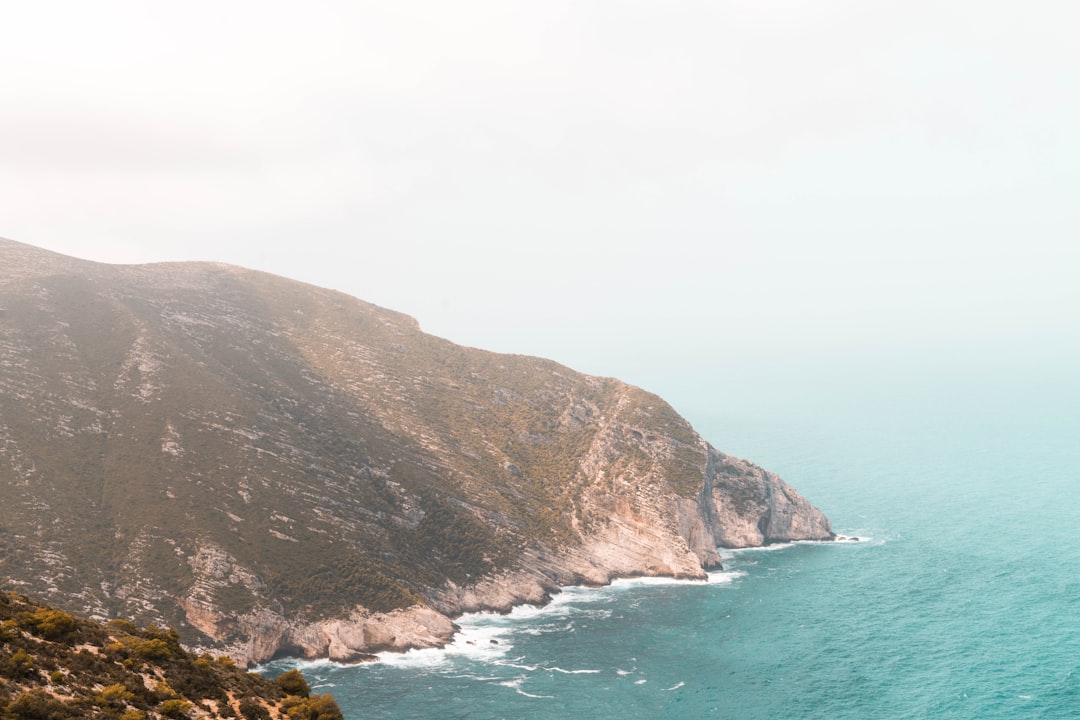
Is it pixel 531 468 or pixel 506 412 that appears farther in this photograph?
pixel 506 412

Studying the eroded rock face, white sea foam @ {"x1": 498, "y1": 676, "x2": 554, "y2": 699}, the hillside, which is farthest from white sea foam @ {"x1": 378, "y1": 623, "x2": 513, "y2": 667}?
the hillside

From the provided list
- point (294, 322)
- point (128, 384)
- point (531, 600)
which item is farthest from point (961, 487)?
point (128, 384)

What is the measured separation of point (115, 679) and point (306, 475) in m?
86.5

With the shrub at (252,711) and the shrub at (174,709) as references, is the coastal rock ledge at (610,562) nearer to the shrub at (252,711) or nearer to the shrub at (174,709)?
the shrub at (252,711)

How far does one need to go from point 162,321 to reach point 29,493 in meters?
69.7

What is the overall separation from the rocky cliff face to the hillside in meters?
48.5

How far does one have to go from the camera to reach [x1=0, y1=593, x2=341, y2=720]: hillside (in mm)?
35562

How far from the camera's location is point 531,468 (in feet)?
511

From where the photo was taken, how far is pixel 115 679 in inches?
1618

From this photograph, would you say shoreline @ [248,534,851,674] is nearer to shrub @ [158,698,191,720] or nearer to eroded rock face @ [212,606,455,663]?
eroded rock face @ [212,606,455,663]

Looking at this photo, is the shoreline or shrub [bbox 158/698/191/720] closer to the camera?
shrub [bbox 158/698/191/720]

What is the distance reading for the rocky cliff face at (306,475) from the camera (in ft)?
323

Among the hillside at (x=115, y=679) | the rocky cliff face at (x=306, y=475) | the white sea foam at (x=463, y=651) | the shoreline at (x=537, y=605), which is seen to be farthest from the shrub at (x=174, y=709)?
the white sea foam at (x=463, y=651)

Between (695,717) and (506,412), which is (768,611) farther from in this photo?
(506,412)
